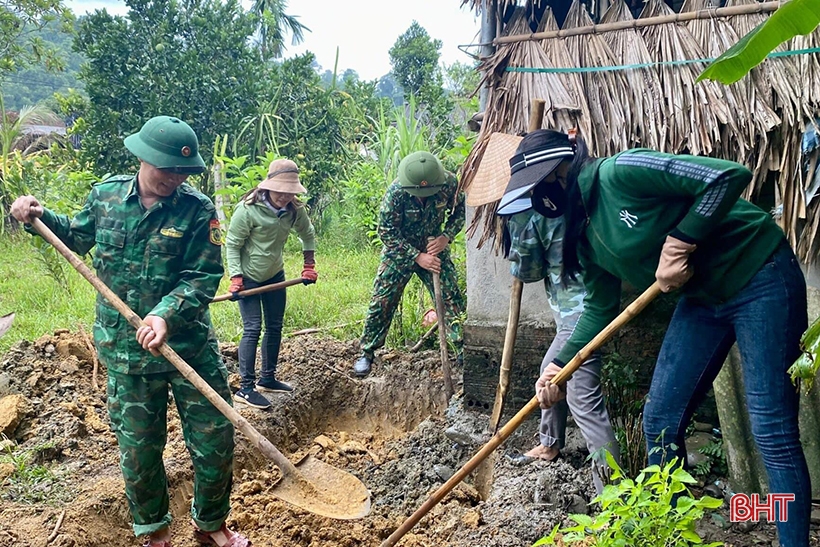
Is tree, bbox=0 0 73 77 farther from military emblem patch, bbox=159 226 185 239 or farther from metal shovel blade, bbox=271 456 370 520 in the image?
metal shovel blade, bbox=271 456 370 520

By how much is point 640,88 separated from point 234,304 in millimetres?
5328

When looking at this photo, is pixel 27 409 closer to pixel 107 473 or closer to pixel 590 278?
pixel 107 473

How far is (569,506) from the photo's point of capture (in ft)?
11.0

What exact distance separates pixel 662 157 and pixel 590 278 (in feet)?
2.15

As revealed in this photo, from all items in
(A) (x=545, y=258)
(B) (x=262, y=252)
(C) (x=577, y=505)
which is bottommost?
(C) (x=577, y=505)

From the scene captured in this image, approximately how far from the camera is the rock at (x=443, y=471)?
13.6 ft

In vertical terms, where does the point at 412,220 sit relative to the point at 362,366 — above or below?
above

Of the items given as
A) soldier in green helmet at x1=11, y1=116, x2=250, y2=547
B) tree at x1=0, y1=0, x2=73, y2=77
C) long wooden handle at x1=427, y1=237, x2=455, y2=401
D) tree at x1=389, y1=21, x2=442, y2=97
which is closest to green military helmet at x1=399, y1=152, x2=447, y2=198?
long wooden handle at x1=427, y1=237, x2=455, y2=401

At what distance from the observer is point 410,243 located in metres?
5.46

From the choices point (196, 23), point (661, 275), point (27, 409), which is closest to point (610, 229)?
point (661, 275)

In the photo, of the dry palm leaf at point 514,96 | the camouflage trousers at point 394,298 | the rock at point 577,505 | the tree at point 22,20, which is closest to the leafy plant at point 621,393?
the rock at point 577,505

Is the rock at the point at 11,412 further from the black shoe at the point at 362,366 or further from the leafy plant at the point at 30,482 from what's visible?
the black shoe at the point at 362,366

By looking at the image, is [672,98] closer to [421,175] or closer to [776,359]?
[776,359]

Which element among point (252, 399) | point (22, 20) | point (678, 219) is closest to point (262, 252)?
point (252, 399)
